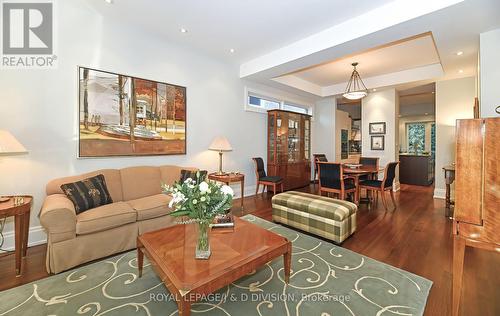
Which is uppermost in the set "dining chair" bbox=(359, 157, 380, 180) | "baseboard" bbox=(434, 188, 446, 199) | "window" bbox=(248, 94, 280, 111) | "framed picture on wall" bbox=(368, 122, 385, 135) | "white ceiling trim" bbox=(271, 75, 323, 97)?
"white ceiling trim" bbox=(271, 75, 323, 97)

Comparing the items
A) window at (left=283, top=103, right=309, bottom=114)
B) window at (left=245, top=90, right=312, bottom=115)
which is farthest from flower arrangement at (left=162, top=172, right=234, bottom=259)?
window at (left=283, top=103, right=309, bottom=114)

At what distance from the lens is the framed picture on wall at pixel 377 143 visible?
6.01 m

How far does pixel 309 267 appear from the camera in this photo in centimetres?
217

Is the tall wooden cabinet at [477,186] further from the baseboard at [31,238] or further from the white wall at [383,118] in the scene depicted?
the white wall at [383,118]

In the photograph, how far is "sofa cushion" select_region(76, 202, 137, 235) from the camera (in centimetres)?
220

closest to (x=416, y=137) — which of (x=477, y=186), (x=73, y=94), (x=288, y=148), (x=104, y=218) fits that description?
(x=288, y=148)

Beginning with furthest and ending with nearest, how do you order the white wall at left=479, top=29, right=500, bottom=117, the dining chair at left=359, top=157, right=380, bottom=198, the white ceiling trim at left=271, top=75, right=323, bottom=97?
the white ceiling trim at left=271, top=75, right=323, bottom=97
the dining chair at left=359, top=157, right=380, bottom=198
the white wall at left=479, top=29, right=500, bottom=117

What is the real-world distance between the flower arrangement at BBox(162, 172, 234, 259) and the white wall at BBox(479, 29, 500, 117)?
A: 152 inches

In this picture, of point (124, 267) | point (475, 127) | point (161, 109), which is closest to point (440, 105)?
point (475, 127)

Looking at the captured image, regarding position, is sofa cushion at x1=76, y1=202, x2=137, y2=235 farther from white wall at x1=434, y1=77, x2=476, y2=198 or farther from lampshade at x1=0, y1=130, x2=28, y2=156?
white wall at x1=434, y1=77, x2=476, y2=198

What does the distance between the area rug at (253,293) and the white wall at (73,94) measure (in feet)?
4.38

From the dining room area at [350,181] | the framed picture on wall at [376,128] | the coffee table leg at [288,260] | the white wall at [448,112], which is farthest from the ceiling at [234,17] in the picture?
the framed picture on wall at [376,128]

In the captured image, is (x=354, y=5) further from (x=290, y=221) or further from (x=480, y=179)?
(x=290, y=221)

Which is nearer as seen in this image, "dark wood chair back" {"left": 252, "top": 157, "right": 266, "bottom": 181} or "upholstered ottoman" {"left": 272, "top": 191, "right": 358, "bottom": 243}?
"upholstered ottoman" {"left": 272, "top": 191, "right": 358, "bottom": 243}
